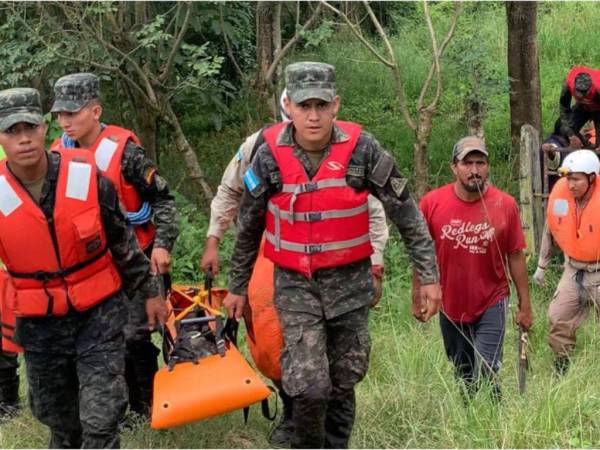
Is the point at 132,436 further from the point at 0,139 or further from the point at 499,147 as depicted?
the point at 499,147

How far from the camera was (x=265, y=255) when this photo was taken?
3982mm

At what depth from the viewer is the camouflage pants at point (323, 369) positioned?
376cm

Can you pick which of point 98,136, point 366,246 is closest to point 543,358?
point 366,246

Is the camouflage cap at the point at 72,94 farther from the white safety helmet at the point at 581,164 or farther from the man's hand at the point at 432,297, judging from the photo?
the white safety helmet at the point at 581,164

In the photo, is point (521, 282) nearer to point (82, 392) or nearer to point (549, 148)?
point (82, 392)

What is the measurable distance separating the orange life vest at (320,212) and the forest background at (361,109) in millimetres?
1074

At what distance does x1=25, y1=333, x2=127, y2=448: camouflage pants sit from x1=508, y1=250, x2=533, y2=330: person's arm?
218 cm

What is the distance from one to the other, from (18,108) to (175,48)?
4.50m

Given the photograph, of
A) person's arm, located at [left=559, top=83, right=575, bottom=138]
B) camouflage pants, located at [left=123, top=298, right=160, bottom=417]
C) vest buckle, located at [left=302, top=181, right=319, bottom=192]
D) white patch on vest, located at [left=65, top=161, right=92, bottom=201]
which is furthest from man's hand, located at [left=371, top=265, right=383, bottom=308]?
person's arm, located at [left=559, top=83, right=575, bottom=138]

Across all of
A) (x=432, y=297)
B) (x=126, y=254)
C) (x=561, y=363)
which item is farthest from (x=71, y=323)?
(x=561, y=363)

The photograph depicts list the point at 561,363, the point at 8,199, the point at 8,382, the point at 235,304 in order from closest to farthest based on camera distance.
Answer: the point at 8,199 → the point at 235,304 → the point at 8,382 → the point at 561,363

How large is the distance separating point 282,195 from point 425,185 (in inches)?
187

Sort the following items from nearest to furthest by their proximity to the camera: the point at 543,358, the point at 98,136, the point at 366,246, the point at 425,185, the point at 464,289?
the point at 366,246 → the point at 98,136 → the point at 464,289 → the point at 543,358 → the point at 425,185

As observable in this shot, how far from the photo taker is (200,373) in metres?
3.91
